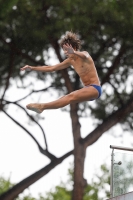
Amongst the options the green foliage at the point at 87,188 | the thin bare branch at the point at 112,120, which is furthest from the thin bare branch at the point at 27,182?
the green foliage at the point at 87,188

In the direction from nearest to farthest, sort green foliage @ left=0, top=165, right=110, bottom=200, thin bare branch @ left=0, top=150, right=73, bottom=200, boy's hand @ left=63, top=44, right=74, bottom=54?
boy's hand @ left=63, top=44, right=74, bottom=54 < thin bare branch @ left=0, top=150, right=73, bottom=200 < green foliage @ left=0, top=165, right=110, bottom=200

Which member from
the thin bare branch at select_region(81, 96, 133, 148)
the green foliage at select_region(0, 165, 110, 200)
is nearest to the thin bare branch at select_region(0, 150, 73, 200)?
the thin bare branch at select_region(81, 96, 133, 148)

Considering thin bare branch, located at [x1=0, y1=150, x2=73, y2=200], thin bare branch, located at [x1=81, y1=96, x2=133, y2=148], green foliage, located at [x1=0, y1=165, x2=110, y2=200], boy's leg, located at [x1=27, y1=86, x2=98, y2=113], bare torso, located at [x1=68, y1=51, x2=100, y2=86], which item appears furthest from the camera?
green foliage, located at [x1=0, y1=165, x2=110, y2=200]

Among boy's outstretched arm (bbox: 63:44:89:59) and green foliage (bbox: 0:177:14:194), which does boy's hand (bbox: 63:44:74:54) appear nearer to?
boy's outstretched arm (bbox: 63:44:89:59)

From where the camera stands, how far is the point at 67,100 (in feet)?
20.1

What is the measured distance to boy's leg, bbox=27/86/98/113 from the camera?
20.0ft

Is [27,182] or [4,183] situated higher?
[4,183]

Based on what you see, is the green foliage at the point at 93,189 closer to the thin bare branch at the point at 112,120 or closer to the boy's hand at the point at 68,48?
the thin bare branch at the point at 112,120

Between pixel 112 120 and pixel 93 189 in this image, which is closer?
pixel 112 120

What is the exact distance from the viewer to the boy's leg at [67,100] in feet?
20.0

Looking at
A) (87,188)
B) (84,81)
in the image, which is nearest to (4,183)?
(87,188)

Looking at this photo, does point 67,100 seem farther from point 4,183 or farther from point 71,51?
point 4,183

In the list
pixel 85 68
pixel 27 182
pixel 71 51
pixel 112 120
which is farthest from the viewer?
pixel 112 120

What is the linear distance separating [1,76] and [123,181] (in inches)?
426
